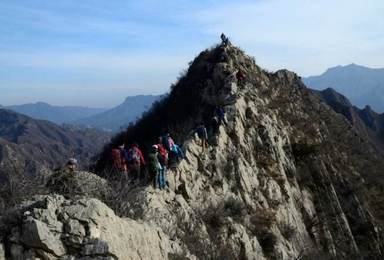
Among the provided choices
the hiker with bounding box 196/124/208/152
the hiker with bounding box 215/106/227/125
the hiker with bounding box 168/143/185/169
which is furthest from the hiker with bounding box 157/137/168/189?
the hiker with bounding box 215/106/227/125

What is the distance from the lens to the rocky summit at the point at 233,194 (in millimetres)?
12914

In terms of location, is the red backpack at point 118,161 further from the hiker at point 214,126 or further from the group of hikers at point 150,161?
the hiker at point 214,126

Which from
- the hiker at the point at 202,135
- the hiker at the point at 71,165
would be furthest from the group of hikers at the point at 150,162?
the hiker at the point at 71,165

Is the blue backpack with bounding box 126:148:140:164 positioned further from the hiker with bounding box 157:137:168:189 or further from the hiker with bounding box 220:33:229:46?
the hiker with bounding box 220:33:229:46

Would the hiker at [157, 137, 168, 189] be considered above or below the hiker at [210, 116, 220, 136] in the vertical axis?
below

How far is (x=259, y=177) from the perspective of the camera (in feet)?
109

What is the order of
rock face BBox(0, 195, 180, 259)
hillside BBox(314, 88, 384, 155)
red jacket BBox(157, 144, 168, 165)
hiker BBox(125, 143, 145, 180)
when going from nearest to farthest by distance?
1. rock face BBox(0, 195, 180, 259)
2. hiker BBox(125, 143, 145, 180)
3. red jacket BBox(157, 144, 168, 165)
4. hillside BBox(314, 88, 384, 155)

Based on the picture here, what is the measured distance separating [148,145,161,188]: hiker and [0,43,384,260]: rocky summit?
0.65 m

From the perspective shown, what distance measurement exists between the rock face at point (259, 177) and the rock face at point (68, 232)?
3024mm

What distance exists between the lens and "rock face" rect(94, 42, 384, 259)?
24.4 metres

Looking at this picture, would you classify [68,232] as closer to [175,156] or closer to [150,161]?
[150,161]

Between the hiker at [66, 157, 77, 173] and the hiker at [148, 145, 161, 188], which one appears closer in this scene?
the hiker at [66, 157, 77, 173]

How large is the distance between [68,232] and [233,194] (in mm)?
17391

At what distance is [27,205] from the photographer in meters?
13.1
